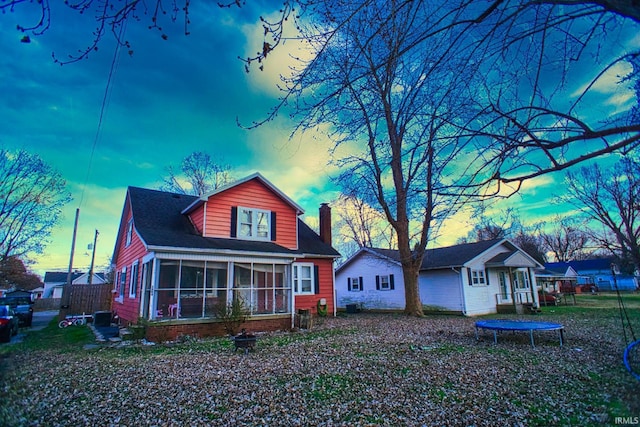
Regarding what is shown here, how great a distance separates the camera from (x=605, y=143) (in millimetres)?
3316

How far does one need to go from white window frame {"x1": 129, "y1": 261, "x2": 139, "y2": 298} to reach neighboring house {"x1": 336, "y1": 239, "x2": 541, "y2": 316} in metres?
14.2

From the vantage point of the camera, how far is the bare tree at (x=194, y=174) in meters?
28.1

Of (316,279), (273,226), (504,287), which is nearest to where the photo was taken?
(273,226)

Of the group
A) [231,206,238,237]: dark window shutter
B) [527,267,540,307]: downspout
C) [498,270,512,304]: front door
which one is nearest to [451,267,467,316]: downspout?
[498,270,512,304]: front door

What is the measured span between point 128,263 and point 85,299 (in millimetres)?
6404

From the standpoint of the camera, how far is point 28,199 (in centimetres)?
2047

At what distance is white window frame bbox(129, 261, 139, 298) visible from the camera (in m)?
13.2

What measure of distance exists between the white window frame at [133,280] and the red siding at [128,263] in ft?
0.65

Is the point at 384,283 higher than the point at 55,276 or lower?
lower

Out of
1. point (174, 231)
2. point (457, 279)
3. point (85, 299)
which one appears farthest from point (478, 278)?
point (85, 299)

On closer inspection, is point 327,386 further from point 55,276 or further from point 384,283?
point 55,276

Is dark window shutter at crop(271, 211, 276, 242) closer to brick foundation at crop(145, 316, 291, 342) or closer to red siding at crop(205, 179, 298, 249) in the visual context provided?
red siding at crop(205, 179, 298, 249)

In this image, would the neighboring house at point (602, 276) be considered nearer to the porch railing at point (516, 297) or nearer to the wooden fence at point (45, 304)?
the porch railing at point (516, 297)

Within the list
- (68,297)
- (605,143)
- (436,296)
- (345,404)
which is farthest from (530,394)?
(68,297)
